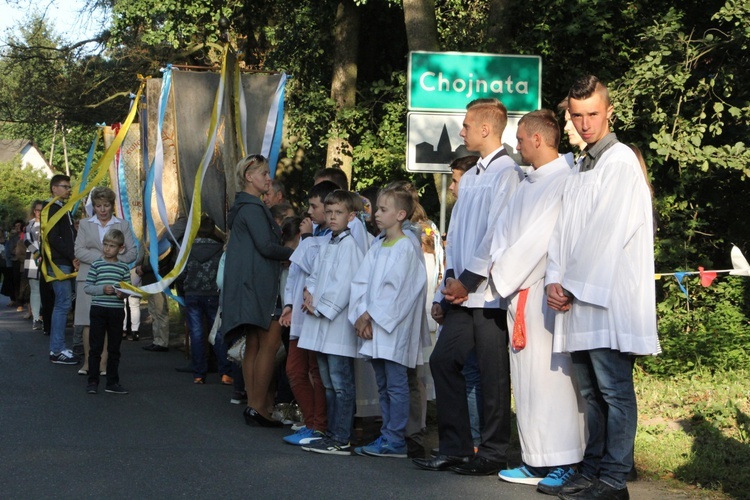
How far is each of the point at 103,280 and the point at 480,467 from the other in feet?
16.3

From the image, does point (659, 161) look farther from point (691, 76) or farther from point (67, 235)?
point (67, 235)

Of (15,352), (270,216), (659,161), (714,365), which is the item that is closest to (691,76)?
(659,161)

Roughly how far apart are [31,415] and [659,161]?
6966mm

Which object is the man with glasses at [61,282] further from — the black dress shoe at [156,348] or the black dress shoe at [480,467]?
the black dress shoe at [480,467]

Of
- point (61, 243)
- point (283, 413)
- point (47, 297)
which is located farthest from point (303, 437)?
point (47, 297)

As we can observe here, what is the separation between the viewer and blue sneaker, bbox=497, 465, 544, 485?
674 centimetres

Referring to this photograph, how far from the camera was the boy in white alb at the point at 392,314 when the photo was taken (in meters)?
7.66

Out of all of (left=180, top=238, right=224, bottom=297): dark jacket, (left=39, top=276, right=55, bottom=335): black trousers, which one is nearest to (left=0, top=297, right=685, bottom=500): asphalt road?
(left=180, top=238, right=224, bottom=297): dark jacket

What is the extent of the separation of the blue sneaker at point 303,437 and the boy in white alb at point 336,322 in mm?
89

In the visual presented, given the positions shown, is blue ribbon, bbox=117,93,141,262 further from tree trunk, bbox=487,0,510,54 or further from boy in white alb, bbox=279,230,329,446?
boy in white alb, bbox=279,230,329,446

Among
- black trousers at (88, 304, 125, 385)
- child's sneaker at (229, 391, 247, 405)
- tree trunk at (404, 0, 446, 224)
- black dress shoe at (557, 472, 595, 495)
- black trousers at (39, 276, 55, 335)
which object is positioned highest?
tree trunk at (404, 0, 446, 224)

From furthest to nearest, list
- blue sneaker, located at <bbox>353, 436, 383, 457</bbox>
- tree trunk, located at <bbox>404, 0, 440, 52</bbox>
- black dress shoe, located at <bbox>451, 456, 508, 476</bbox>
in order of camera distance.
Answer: tree trunk, located at <bbox>404, 0, 440, 52</bbox>, blue sneaker, located at <bbox>353, 436, 383, 457</bbox>, black dress shoe, located at <bbox>451, 456, 508, 476</bbox>

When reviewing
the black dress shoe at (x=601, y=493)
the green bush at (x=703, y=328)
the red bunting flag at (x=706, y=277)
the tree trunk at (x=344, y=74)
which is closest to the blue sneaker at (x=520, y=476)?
the black dress shoe at (x=601, y=493)

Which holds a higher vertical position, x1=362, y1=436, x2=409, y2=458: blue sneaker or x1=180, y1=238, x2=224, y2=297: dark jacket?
x1=180, y1=238, x2=224, y2=297: dark jacket
